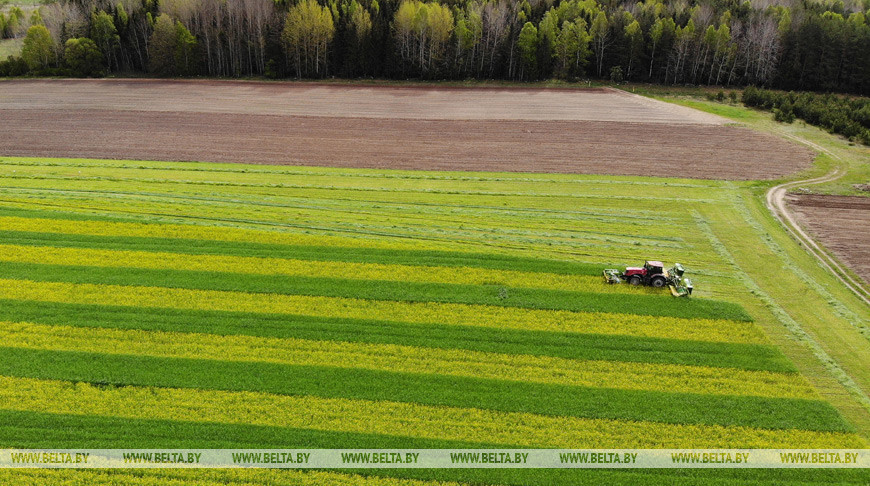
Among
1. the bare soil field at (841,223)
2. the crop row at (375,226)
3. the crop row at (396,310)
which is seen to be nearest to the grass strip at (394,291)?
the crop row at (396,310)

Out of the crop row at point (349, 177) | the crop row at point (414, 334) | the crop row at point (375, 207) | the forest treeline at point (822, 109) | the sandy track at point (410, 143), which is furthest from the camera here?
the forest treeline at point (822, 109)

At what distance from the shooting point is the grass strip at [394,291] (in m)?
26.8

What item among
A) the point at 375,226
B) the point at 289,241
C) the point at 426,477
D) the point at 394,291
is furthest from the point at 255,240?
the point at 426,477

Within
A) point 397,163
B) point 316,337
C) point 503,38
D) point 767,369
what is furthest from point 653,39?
point 316,337

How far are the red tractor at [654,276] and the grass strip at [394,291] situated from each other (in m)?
0.77

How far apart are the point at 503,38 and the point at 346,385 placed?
229ft

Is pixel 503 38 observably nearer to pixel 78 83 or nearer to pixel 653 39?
pixel 653 39

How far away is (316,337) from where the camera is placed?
79.6 ft

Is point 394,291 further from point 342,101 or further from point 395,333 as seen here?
point 342,101

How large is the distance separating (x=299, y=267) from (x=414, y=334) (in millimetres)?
8960

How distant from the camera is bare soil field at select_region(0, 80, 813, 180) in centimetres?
4928

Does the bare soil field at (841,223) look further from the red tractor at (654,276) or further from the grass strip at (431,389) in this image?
the grass strip at (431,389)

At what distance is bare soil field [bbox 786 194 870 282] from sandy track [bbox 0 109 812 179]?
6.16 meters

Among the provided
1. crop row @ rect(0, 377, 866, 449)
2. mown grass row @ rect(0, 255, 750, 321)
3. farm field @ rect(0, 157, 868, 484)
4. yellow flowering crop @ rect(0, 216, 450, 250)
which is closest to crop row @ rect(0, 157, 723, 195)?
farm field @ rect(0, 157, 868, 484)
